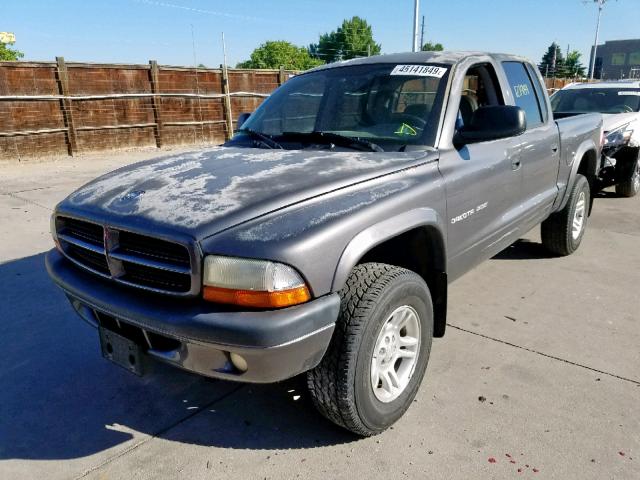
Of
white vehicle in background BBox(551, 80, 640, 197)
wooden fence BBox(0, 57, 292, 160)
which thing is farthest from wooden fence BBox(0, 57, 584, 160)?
white vehicle in background BBox(551, 80, 640, 197)

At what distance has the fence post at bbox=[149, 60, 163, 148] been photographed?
553 inches

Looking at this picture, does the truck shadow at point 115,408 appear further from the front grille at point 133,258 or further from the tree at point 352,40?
the tree at point 352,40

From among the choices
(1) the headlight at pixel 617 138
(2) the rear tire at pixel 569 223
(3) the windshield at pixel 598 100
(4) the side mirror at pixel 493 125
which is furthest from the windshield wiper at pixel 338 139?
(3) the windshield at pixel 598 100

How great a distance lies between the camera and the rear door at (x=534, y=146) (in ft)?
12.0

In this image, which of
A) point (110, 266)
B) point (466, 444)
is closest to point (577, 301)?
point (466, 444)

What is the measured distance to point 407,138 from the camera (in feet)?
9.44

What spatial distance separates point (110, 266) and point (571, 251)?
14.5ft

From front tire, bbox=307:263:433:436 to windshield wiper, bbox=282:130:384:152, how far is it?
796 millimetres

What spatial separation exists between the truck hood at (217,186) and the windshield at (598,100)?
7048 mm

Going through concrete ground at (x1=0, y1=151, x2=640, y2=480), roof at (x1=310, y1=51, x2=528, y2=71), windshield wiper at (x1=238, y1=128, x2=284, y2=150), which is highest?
roof at (x1=310, y1=51, x2=528, y2=71)

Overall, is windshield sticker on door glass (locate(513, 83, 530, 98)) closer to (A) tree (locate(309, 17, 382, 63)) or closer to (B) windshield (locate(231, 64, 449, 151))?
(B) windshield (locate(231, 64, 449, 151))

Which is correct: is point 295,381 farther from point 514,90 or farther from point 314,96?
point 514,90

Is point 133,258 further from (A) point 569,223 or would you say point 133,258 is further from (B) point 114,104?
(B) point 114,104

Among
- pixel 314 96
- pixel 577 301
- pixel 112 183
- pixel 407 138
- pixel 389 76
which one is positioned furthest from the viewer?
pixel 577 301
